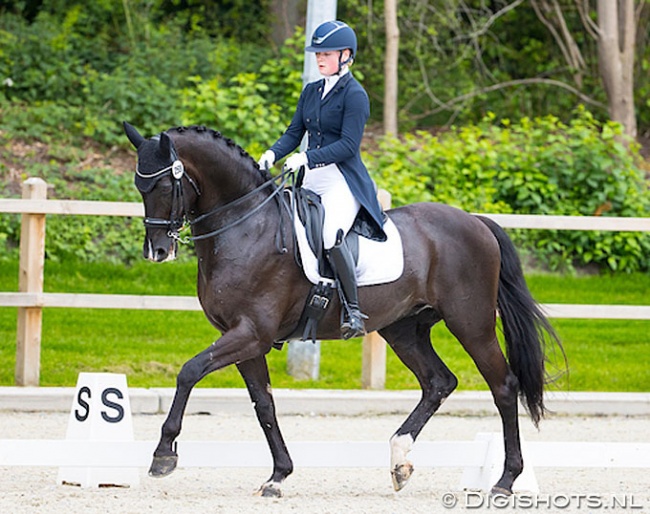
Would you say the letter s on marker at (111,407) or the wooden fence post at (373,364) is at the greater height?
the letter s on marker at (111,407)

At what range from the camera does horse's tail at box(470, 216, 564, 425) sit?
6.04m

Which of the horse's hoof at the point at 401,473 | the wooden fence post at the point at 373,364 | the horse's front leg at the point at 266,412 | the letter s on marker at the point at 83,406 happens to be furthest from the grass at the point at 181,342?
Result: the horse's front leg at the point at 266,412

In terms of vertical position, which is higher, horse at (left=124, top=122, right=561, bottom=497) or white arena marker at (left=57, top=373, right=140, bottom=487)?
horse at (left=124, top=122, right=561, bottom=497)

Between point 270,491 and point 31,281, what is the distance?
11.0 feet

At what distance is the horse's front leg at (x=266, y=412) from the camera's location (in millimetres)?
5602

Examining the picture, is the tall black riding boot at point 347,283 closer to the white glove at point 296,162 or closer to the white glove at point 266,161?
the white glove at point 296,162

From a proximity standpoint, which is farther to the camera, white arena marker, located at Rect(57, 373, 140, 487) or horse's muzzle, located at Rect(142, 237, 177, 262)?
white arena marker, located at Rect(57, 373, 140, 487)

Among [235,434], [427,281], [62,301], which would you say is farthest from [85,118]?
[427,281]

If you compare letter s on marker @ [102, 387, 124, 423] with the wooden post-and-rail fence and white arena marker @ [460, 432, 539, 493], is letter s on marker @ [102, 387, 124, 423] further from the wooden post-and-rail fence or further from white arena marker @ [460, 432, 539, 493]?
the wooden post-and-rail fence

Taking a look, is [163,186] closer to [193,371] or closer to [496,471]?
[193,371]

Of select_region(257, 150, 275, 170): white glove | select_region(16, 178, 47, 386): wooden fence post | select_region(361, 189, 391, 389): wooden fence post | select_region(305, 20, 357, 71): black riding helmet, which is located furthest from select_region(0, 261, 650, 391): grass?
select_region(305, 20, 357, 71): black riding helmet
